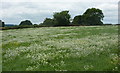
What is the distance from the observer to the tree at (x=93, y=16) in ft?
424

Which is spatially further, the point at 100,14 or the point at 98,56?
the point at 100,14

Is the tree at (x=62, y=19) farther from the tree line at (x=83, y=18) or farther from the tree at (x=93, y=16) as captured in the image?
the tree at (x=93, y=16)

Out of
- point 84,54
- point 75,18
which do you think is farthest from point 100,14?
point 84,54

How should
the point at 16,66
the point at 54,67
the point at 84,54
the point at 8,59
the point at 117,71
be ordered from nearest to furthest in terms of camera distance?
the point at 117,71
the point at 54,67
the point at 16,66
the point at 84,54
the point at 8,59

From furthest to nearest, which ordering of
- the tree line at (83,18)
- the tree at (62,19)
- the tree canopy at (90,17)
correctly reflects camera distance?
the tree canopy at (90,17) → the tree line at (83,18) → the tree at (62,19)

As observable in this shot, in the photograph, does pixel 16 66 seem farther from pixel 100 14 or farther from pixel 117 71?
pixel 100 14

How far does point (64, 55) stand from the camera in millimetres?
17516

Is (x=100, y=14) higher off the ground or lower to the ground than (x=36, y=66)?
higher

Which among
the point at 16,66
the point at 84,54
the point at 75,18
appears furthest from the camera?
the point at 75,18

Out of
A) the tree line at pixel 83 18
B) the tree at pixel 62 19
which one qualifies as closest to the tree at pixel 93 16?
the tree line at pixel 83 18

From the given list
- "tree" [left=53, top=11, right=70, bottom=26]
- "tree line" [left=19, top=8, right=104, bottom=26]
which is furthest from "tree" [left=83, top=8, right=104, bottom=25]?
"tree" [left=53, top=11, right=70, bottom=26]

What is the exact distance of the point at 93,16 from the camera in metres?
134

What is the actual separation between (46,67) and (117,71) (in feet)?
15.3

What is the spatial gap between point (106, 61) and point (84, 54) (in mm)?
2808
